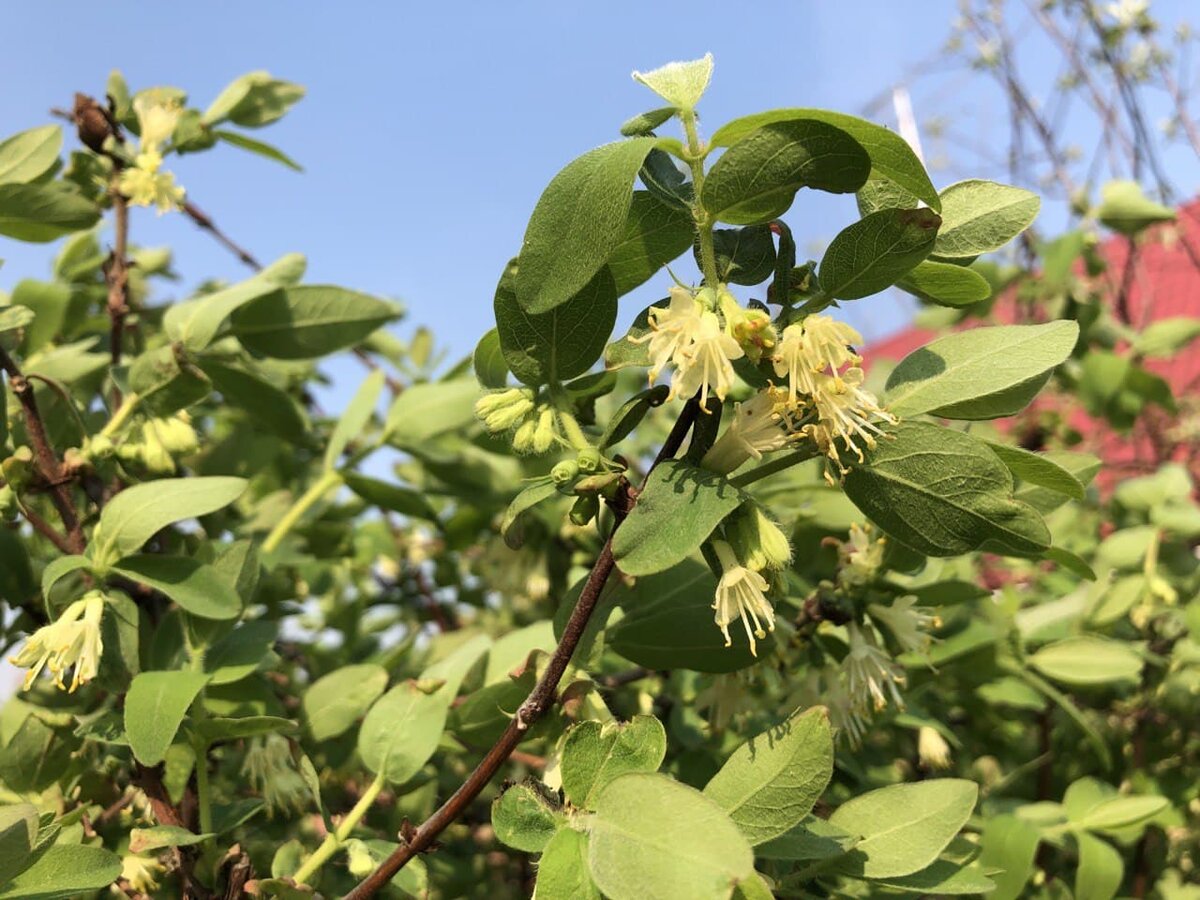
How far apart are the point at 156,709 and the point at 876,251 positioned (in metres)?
0.77

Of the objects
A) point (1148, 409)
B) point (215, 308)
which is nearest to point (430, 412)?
point (215, 308)

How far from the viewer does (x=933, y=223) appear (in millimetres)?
794

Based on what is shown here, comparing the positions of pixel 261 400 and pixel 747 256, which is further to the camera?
pixel 261 400

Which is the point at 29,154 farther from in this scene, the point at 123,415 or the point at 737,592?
the point at 737,592

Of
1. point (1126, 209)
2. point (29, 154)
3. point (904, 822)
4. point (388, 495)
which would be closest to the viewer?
point (904, 822)

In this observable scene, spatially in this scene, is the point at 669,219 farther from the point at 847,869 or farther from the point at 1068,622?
the point at 1068,622

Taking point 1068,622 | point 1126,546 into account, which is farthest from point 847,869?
point 1126,546

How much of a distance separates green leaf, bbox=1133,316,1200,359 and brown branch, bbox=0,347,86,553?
2.34 metres

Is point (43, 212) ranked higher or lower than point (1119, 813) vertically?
higher

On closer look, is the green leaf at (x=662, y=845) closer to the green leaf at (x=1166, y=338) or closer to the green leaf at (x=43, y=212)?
the green leaf at (x=43, y=212)

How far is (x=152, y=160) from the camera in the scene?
5.17 ft

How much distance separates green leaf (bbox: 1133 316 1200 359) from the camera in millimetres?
2559

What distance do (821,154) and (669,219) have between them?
0.16 metres

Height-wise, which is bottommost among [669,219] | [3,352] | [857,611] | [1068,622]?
[1068,622]
